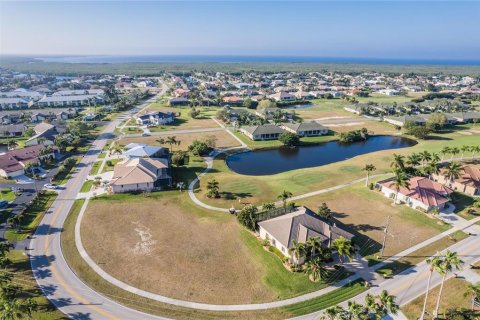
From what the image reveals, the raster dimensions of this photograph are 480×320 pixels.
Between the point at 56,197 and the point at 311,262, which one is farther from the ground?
the point at 311,262

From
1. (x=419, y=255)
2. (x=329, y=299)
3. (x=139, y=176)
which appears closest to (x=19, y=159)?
(x=139, y=176)

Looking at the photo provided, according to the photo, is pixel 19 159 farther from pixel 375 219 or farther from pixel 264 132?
pixel 375 219

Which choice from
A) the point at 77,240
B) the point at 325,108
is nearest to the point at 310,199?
the point at 77,240

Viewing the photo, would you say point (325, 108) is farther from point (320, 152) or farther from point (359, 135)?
point (320, 152)

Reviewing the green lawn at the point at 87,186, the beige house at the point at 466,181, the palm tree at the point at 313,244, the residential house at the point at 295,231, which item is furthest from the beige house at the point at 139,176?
the beige house at the point at 466,181

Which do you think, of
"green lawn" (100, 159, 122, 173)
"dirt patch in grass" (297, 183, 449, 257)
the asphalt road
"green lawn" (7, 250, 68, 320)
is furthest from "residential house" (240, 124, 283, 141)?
"green lawn" (7, 250, 68, 320)

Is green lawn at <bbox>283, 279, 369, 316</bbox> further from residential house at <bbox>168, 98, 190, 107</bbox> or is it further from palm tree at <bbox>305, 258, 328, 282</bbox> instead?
residential house at <bbox>168, 98, 190, 107</bbox>

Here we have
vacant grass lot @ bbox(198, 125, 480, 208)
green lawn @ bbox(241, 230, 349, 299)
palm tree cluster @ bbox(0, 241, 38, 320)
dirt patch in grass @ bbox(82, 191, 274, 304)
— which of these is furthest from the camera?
vacant grass lot @ bbox(198, 125, 480, 208)
